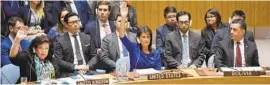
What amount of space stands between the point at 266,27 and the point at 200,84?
4750mm

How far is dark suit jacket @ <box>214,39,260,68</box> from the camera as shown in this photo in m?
4.34

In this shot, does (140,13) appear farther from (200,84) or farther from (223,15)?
(200,84)

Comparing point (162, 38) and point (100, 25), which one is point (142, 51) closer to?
point (162, 38)

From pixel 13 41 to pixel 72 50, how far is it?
53cm

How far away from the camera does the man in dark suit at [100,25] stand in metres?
5.02

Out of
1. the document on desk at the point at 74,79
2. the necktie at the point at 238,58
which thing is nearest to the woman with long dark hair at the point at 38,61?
the document on desk at the point at 74,79

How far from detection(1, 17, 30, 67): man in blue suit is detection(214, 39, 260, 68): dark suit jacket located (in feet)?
5.64

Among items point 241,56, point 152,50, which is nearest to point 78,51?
point 152,50

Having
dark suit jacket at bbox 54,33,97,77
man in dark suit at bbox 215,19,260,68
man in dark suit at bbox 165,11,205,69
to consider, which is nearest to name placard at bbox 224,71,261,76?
man in dark suit at bbox 215,19,260,68

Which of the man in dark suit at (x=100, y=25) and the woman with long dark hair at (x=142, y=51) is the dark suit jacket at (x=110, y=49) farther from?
the man in dark suit at (x=100, y=25)

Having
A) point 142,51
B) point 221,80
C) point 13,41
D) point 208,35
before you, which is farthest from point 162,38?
point 13,41

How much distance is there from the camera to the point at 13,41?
4.20 metres

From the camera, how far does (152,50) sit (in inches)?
168

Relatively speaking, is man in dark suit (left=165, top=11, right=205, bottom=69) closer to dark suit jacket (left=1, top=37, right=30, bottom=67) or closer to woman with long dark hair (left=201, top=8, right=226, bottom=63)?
woman with long dark hair (left=201, top=8, right=226, bottom=63)
